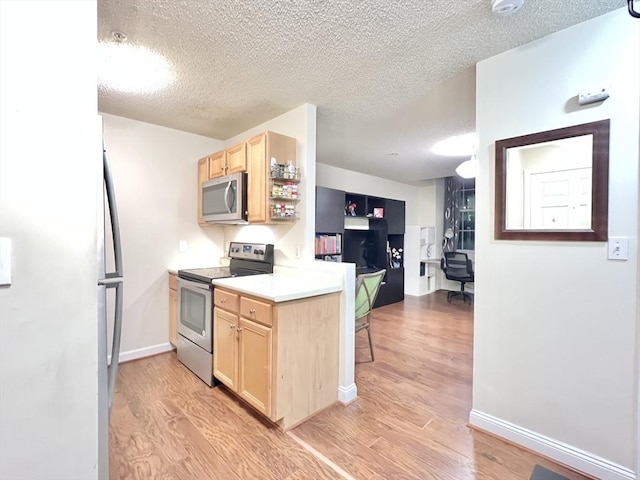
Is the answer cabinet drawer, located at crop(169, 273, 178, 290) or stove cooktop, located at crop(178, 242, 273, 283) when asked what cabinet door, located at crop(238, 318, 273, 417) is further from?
cabinet drawer, located at crop(169, 273, 178, 290)

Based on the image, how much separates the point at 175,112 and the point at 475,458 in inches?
134

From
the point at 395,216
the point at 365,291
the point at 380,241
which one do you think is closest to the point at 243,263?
the point at 365,291

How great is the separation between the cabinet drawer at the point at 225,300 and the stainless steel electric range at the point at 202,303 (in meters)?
0.07

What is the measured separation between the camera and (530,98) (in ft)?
5.80

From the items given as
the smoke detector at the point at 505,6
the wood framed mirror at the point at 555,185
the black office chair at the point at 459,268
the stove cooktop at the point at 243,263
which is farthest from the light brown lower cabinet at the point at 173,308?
the black office chair at the point at 459,268

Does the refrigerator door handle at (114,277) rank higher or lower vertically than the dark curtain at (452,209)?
lower

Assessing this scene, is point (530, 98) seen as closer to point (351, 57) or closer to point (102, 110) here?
point (351, 57)

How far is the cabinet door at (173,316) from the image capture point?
3.06 m

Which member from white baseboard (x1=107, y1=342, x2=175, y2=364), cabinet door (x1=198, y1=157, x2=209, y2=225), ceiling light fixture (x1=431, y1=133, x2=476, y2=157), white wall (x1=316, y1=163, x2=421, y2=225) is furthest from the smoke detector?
white baseboard (x1=107, y1=342, x2=175, y2=364)

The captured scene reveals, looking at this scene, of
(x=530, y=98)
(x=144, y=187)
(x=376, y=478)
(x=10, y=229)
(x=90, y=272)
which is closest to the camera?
(x=10, y=229)

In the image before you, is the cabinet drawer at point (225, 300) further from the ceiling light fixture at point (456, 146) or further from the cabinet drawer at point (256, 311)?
the ceiling light fixture at point (456, 146)

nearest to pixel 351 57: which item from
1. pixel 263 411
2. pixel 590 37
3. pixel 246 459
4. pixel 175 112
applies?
pixel 590 37

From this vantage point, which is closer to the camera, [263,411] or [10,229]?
[10,229]

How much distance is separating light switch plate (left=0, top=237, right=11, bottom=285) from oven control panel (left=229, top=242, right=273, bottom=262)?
6.48 feet
